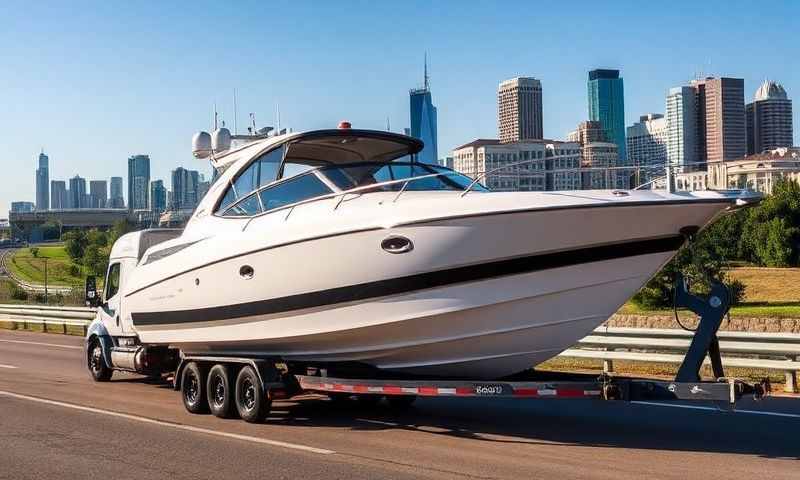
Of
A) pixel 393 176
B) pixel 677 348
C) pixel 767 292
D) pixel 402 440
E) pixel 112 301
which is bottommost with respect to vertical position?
pixel 767 292

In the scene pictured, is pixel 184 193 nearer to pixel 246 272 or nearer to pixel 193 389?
pixel 193 389

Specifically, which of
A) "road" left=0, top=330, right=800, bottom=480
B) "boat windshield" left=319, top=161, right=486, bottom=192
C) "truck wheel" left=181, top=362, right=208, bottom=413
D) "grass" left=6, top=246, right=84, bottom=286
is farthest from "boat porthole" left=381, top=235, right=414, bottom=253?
"grass" left=6, top=246, right=84, bottom=286

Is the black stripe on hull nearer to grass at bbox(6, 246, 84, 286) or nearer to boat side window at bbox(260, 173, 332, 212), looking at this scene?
boat side window at bbox(260, 173, 332, 212)

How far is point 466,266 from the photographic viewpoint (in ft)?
29.3

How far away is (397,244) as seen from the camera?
30.1ft

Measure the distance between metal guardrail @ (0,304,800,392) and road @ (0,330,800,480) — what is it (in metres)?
0.88

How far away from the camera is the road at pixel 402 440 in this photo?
27.2 feet

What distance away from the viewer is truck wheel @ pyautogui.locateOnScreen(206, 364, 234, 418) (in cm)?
1120

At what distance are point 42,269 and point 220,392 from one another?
109 metres

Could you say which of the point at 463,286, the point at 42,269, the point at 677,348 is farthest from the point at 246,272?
the point at 42,269


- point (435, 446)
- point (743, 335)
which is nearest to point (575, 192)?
point (435, 446)

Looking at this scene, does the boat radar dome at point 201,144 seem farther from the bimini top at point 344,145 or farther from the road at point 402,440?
the road at point 402,440

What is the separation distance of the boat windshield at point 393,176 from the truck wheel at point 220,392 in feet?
8.50

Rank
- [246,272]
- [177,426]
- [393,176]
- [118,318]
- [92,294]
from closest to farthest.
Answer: [246,272], [177,426], [393,176], [118,318], [92,294]
